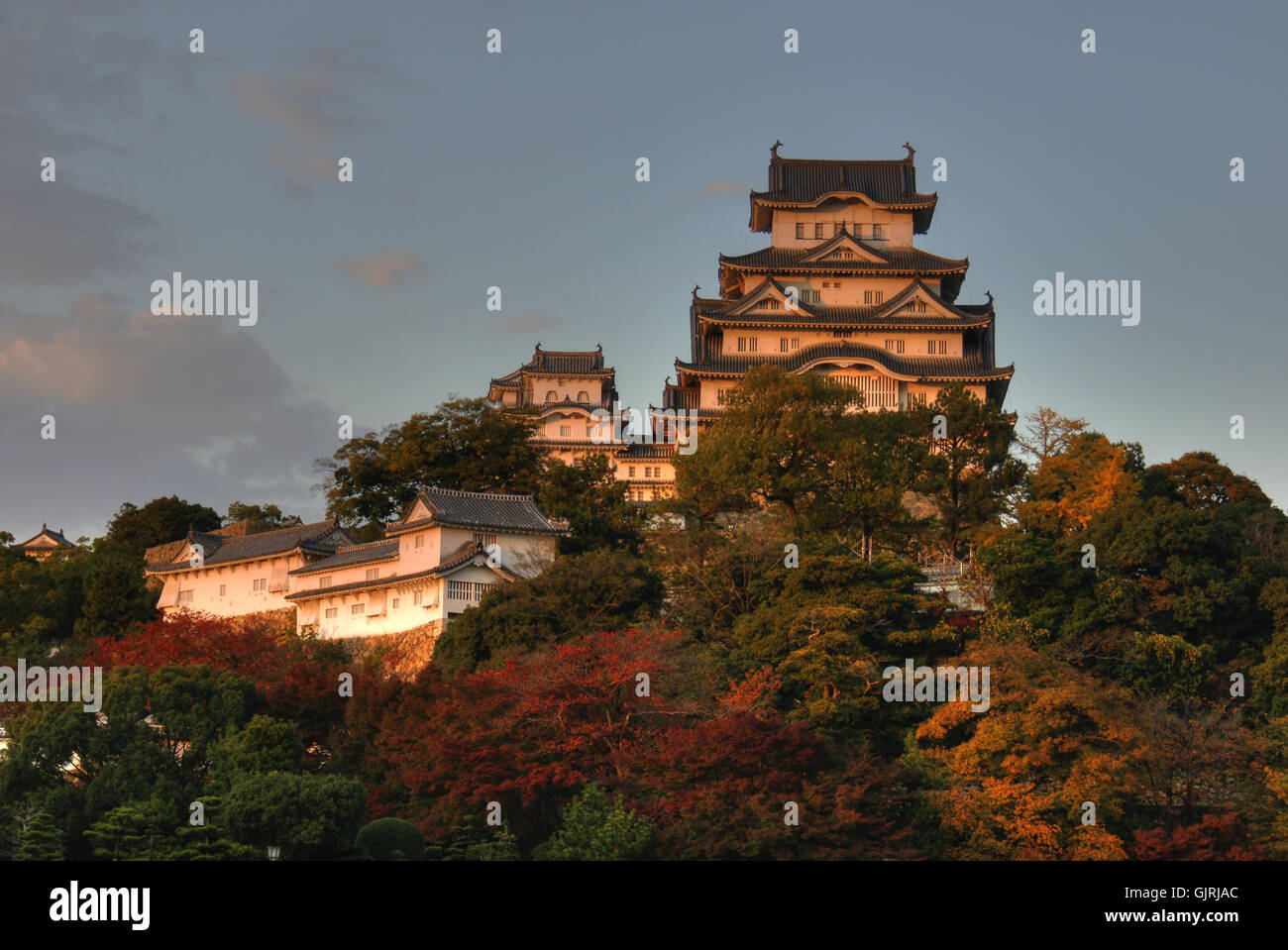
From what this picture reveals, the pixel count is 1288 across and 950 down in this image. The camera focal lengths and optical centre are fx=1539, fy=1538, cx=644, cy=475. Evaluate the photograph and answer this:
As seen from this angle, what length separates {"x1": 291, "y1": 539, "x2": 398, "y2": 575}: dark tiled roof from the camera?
39.0 metres

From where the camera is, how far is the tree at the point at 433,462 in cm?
4412

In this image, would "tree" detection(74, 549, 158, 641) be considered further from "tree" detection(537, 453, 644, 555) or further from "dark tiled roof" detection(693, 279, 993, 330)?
"dark tiled roof" detection(693, 279, 993, 330)

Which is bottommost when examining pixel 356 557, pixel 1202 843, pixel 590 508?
pixel 1202 843

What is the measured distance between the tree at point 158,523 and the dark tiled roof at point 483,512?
1720 centimetres

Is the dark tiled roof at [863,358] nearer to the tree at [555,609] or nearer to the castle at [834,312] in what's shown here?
the castle at [834,312]

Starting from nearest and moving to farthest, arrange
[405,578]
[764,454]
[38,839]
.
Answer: [38,839], [405,578], [764,454]

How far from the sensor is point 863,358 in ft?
179

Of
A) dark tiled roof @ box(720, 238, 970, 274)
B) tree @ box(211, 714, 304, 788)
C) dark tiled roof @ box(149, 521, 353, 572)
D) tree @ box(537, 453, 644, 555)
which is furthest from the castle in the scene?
tree @ box(211, 714, 304, 788)

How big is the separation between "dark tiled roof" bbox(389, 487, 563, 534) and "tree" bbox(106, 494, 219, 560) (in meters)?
17.2

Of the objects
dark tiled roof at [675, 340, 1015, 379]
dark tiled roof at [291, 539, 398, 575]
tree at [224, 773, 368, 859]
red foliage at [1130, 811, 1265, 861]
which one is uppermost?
dark tiled roof at [675, 340, 1015, 379]

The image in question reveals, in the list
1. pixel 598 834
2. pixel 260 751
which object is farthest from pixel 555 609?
pixel 598 834

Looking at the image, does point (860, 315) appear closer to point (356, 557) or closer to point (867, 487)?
point (867, 487)

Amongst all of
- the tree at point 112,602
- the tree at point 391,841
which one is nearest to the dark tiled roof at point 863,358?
the tree at point 112,602

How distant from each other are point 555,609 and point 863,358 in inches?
954
